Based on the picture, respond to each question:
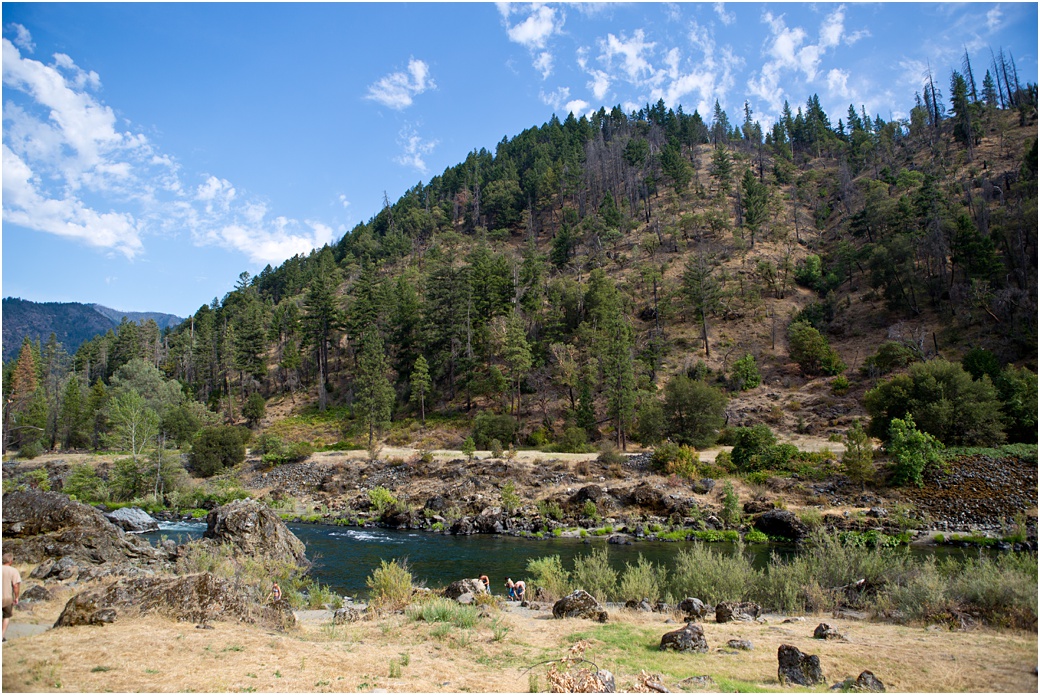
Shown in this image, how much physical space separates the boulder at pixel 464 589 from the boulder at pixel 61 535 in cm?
1049

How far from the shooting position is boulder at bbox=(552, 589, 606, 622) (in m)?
13.3

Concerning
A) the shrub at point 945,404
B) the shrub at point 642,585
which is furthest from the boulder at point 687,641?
the shrub at point 945,404

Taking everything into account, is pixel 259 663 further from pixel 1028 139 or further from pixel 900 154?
pixel 900 154

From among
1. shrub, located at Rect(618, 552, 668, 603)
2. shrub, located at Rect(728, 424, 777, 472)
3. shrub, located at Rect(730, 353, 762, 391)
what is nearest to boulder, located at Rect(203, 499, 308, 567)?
shrub, located at Rect(618, 552, 668, 603)

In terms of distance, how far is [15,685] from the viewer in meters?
6.98

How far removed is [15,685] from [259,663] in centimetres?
289

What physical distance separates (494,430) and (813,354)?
30923 mm

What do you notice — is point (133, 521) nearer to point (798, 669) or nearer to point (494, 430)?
point (494, 430)

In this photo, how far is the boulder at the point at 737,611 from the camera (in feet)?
42.3

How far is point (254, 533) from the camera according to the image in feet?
66.2

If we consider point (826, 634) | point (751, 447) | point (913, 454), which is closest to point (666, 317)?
point (751, 447)

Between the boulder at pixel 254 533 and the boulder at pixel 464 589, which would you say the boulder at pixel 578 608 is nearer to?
the boulder at pixel 464 589

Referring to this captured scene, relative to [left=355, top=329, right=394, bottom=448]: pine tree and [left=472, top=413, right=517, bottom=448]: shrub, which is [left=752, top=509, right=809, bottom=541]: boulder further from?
[left=355, top=329, right=394, bottom=448]: pine tree

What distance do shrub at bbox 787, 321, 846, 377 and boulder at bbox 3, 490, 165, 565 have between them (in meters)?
52.0
